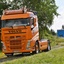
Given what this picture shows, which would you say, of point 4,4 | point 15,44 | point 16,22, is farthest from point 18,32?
point 4,4

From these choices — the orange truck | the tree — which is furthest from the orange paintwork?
the tree

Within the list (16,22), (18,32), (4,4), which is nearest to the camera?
(18,32)

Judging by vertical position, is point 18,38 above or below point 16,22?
below

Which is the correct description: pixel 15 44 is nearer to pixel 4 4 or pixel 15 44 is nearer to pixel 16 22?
pixel 16 22

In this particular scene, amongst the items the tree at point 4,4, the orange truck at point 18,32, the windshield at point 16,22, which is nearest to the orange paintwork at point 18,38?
the orange truck at point 18,32

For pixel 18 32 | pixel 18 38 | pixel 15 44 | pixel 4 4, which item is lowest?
pixel 15 44

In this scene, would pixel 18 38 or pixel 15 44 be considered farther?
pixel 15 44

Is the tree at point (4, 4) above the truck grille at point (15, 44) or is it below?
above

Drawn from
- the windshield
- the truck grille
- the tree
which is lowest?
the truck grille

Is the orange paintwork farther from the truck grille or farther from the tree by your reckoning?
the tree

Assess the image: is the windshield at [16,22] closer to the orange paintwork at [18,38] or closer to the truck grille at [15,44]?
the orange paintwork at [18,38]

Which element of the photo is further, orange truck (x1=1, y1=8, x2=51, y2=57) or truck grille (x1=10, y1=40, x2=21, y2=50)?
truck grille (x1=10, y1=40, x2=21, y2=50)

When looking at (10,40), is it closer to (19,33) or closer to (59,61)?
(19,33)

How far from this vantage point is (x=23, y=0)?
50.6 m
